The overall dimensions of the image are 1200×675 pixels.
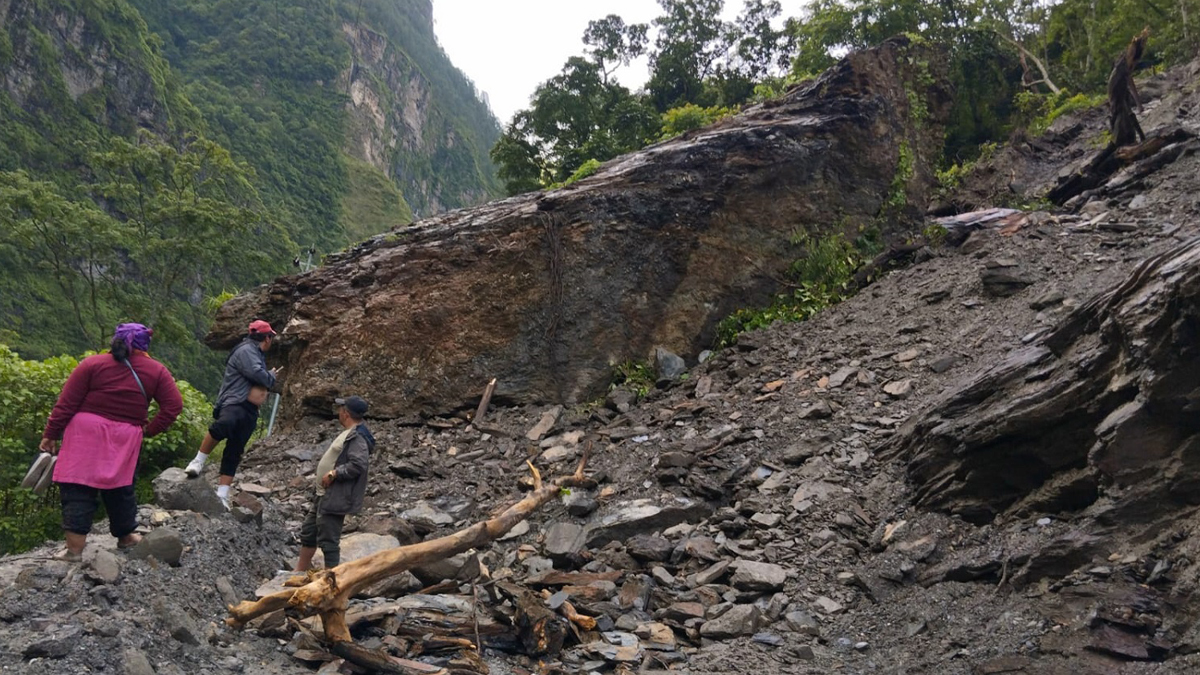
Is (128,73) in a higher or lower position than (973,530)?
higher

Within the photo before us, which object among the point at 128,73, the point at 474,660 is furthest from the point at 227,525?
the point at 128,73

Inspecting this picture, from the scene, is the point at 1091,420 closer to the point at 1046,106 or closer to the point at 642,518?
the point at 642,518

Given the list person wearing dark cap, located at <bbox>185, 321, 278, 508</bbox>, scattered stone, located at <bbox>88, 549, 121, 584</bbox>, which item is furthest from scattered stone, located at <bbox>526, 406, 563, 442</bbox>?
scattered stone, located at <bbox>88, 549, 121, 584</bbox>

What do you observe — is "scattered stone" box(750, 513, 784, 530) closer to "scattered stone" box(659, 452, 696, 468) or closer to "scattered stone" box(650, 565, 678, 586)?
"scattered stone" box(650, 565, 678, 586)

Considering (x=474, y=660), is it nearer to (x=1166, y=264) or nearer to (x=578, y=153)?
(x=1166, y=264)

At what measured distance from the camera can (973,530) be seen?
6059 mm

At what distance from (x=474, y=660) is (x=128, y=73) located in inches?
2505

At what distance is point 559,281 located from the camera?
457 inches

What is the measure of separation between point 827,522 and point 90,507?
5803 millimetres

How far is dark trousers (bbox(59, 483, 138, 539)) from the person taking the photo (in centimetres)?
475

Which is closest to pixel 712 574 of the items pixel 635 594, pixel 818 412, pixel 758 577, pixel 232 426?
pixel 758 577

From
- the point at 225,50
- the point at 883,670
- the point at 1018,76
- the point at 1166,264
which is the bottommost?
the point at 883,670

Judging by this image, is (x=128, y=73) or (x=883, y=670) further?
(x=128, y=73)

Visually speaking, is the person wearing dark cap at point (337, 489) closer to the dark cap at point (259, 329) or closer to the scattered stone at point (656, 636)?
the dark cap at point (259, 329)
